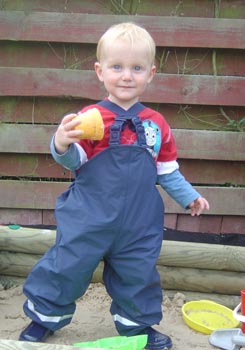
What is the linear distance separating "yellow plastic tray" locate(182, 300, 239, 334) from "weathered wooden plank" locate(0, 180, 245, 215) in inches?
25.8

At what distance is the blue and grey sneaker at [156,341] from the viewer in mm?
2388

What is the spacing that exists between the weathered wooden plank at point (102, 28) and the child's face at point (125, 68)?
3.15 ft

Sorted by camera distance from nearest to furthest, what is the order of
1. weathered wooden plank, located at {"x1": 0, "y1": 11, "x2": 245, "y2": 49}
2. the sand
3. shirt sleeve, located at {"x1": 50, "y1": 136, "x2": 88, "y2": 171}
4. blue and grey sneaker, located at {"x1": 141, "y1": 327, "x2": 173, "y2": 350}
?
shirt sleeve, located at {"x1": 50, "y1": 136, "x2": 88, "y2": 171} → blue and grey sneaker, located at {"x1": 141, "y1": 327, "x2": 173, "y2": 350} → the sand → weathered wooden plank, located at {"x1": 0, "y1": 11, "x2": 245, "y2": 49}

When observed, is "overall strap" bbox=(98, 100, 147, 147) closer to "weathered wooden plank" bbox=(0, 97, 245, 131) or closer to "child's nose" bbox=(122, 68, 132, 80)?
"child's nose" bbox=(122, 68, 132, 80)

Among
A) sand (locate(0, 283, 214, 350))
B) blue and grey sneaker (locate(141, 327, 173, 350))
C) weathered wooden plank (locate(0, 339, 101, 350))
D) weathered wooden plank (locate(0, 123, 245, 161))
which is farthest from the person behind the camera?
weathered wooden plank (locate(0, 123, 245, 161))

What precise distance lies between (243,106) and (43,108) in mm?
1123

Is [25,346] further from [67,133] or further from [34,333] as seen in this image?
[34,333]

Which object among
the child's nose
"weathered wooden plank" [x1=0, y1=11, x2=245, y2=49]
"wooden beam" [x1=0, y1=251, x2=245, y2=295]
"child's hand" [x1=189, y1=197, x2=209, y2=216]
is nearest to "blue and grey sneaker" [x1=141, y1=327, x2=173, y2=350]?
"wooden beam" [x1=0, y1=251, x2=245, y2=295]

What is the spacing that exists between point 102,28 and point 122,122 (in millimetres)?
1091

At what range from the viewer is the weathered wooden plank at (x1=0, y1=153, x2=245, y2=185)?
3.23 meters

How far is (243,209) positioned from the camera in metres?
3.23

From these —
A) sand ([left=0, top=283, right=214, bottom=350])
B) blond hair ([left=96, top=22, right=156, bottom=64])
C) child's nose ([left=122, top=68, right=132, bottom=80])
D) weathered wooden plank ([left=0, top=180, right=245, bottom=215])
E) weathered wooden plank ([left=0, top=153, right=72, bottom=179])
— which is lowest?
sand ([left=0, top=283, right=214, bottom=350])

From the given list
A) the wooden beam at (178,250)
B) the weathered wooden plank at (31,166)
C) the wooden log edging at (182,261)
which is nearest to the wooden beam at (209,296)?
the wooden log edging at (182,261)

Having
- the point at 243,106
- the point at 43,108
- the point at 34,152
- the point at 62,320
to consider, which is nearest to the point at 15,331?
the point at 62,320
